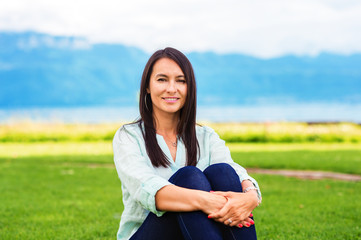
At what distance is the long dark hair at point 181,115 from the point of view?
2721mm

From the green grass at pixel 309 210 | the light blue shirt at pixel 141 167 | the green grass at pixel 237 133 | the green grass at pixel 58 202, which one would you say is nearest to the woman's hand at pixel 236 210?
the light blue shirt at pixel 141 167

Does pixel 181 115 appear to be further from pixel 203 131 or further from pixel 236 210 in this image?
pixel 236 210

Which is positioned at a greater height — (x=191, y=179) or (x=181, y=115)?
(x=181, y=115)

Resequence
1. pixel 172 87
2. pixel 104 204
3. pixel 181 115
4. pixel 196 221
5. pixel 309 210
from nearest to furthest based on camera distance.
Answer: pixel 196 221 < pixel 172 87 < pixel 181 115 < pixel 309 210 < pixel 104 204

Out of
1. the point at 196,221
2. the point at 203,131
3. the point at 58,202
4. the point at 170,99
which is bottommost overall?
the point at 58,202

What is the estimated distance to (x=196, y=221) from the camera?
2336mm

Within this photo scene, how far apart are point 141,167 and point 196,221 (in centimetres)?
45

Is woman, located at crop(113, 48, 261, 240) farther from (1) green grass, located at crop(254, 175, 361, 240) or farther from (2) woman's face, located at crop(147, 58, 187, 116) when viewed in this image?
(1) green grass, located at crop(254, 175, 361, 240)

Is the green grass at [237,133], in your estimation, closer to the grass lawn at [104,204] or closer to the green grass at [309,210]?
the grass lawn at [104,204]

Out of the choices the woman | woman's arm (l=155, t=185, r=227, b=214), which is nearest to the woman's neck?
the woman

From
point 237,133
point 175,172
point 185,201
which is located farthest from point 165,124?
point 237,133

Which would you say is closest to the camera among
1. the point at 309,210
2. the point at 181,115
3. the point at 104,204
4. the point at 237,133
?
the point at 181,115

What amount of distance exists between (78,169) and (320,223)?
19.5ft

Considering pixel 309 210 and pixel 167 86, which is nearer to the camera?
pixel 167 86
